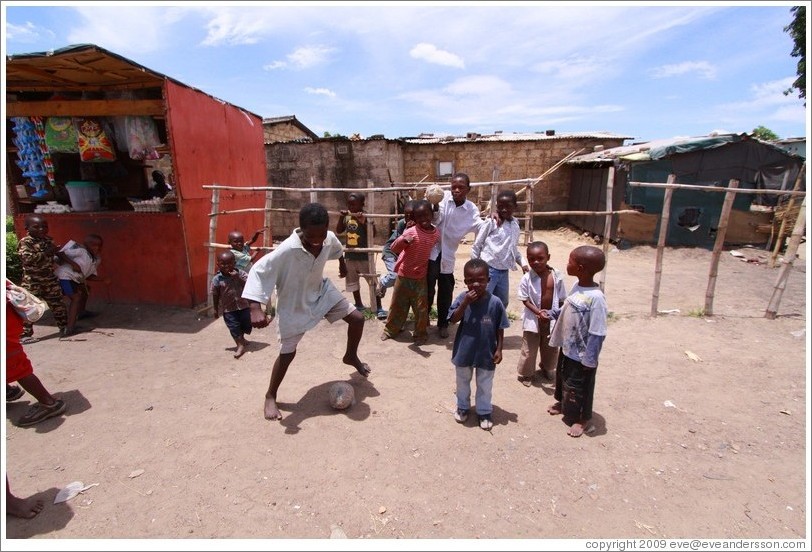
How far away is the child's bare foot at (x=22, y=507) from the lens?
2262 millimetres

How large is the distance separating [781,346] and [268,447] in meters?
5.64

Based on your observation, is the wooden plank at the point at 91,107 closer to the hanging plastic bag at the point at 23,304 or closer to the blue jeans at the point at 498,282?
the hanging plastic bag at the point at 23,304

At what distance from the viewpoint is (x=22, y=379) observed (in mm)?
3109

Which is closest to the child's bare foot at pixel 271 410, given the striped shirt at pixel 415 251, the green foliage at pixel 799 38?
the striped shirt at pixel 415 251

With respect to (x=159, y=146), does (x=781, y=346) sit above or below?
below

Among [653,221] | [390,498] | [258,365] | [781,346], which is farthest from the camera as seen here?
[653,221]

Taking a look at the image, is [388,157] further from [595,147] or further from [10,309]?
[10,309]

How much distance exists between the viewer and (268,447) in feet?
9.52

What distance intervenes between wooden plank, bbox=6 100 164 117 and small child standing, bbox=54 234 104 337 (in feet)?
5.47

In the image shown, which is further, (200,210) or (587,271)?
(200,210)

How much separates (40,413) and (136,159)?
13.9ft

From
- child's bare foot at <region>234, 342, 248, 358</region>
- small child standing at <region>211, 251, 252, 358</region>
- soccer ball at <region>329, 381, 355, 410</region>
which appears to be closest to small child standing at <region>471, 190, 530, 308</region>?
soccer ball at <region>329, 381, 355, 410</region>

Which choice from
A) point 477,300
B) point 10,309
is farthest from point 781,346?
point 10,309

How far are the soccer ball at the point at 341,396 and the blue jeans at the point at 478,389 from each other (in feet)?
2.94
